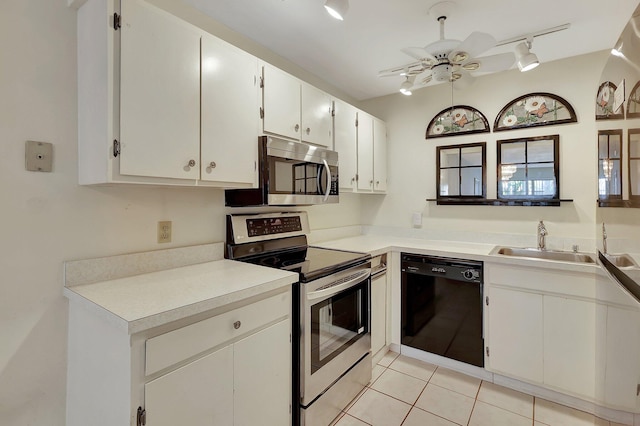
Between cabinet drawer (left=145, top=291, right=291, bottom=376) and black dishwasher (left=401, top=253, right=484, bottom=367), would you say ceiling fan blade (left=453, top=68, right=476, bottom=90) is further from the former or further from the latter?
cabinet drawer (left=145, top=291, right=291, bottom=376)

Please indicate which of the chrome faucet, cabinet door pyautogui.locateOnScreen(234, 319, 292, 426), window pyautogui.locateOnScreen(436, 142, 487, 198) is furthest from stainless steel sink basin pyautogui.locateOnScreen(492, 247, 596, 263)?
cabinet door pyautogui.locateOnScreen(234, 319, 292, 426)

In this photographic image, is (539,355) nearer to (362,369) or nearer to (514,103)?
(362,369)

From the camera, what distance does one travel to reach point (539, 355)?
204 cm

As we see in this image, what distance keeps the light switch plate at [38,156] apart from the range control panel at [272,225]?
1060 millimetres

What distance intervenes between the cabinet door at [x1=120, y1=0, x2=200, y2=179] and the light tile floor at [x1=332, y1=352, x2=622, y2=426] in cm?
176

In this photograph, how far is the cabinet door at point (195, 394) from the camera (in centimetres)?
106

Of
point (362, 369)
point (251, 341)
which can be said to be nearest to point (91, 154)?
point (251, 341)

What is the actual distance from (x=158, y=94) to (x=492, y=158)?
104 inches

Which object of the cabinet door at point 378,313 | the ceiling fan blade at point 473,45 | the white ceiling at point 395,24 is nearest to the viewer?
the ceiling fan blade at point 473,45

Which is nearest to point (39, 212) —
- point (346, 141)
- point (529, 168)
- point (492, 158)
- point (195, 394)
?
point (195, 394)

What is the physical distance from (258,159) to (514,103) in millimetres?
2274

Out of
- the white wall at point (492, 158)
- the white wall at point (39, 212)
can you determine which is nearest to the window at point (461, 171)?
the white wall at point (492, 158)

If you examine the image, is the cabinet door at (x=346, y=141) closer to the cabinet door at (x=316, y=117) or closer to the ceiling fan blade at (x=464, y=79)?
the cabinet door at (x=316, y=117)

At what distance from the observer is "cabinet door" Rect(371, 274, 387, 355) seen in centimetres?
237
